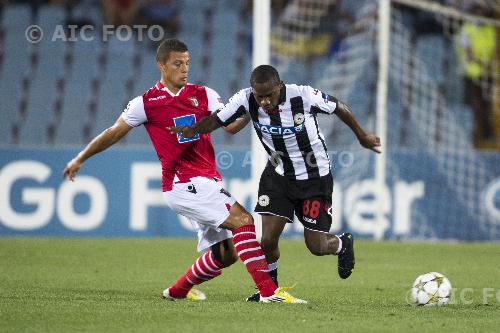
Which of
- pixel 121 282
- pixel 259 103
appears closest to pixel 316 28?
pixel 121 282

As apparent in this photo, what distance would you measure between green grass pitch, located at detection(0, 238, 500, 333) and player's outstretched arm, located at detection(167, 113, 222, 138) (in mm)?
1159

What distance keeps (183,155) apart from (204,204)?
1.42 feet

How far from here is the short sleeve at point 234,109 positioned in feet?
23.4

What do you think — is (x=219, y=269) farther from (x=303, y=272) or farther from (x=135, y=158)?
(x=135, y=158)

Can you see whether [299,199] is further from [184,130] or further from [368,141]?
[184,130]

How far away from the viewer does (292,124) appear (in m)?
7.21

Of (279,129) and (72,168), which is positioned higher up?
(279,129)

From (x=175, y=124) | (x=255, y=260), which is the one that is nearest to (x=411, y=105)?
(x=175, y=124)

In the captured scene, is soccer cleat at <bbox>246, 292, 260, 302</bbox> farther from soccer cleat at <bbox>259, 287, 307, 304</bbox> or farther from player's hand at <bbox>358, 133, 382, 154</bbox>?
player's hand at <bbox>358, 133, 382, 154</bbox>

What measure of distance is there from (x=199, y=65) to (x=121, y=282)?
9022 mm

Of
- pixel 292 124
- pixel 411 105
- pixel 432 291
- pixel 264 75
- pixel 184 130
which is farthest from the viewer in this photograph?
pixel 411 105

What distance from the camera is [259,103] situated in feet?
22.8

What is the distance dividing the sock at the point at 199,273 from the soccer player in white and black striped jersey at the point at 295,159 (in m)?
0.33

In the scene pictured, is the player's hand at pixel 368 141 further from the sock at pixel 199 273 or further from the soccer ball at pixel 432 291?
the sock at pixel 199 273
